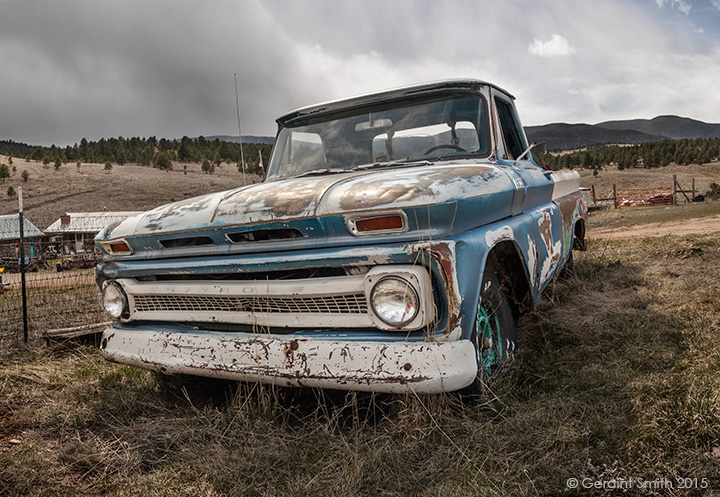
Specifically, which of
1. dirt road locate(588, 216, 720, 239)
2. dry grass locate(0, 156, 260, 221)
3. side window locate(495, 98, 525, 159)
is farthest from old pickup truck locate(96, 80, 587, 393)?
dry grass locate(0, 156, 260, 221)

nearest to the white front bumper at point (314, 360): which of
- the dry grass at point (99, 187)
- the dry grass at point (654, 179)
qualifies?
the dry grass at point (654, 179)

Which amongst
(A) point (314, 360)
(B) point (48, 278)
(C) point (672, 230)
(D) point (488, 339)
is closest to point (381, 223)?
(A) point (314, 360)

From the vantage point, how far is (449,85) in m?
3.22

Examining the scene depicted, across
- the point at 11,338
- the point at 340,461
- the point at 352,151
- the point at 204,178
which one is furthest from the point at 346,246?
the point at 204,178

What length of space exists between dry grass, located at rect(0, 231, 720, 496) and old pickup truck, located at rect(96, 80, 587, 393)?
272mm

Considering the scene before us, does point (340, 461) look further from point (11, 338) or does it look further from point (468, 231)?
Result: point (11, 338)

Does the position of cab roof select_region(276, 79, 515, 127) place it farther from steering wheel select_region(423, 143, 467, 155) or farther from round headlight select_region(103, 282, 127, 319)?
round headlight select_region(103, 282, 127, 319)

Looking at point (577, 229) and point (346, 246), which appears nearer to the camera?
point (346, 246)

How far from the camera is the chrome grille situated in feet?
6.96

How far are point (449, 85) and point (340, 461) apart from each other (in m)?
2.35

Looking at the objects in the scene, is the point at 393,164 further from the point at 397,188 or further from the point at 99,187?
the point at 99,187

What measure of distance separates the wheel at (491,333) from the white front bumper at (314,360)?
0.31 meters

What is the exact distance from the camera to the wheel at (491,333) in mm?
2262

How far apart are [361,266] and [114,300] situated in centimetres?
163
